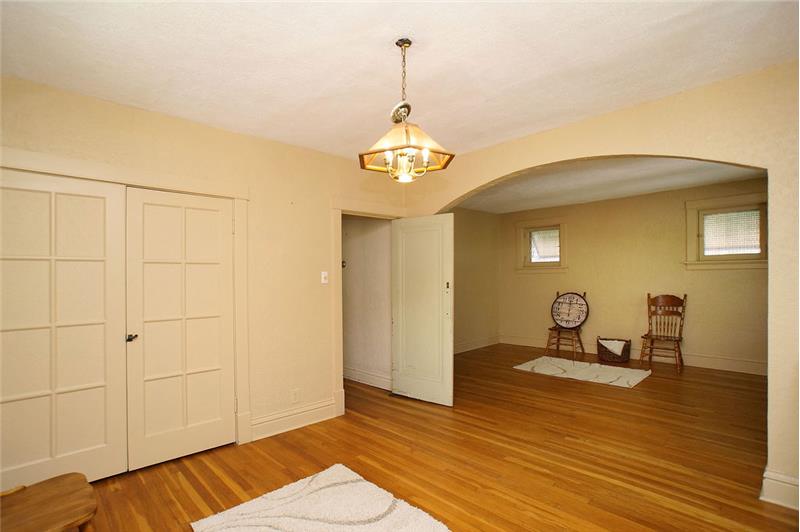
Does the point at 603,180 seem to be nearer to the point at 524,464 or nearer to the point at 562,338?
the point at 562,338

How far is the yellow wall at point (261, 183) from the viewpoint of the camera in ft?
8.66

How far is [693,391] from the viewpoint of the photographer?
470 cm

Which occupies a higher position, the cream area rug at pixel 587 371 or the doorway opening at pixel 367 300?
the doorway opening at pixel 367 300

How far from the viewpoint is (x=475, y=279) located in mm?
7539

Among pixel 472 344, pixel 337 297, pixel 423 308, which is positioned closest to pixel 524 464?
pixel 423 308

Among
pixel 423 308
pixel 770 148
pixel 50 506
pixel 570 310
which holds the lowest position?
pixel 50 506

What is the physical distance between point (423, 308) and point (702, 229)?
4.57 metres

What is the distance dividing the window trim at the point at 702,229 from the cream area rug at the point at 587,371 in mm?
1852

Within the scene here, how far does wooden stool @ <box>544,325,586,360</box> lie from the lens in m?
6.86

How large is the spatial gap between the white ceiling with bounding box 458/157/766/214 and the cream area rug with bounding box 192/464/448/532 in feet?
9.73

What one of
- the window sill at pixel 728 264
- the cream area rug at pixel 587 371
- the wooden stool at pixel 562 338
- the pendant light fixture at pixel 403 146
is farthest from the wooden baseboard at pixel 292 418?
the window sill at pixel 728 264

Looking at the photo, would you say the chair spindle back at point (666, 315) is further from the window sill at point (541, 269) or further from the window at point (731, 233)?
the window sill at point (541, 269)

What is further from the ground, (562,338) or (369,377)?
(562,338)

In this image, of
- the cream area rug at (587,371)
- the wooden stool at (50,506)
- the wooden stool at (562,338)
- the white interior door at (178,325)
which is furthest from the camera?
the wooden stool at (562,338)
